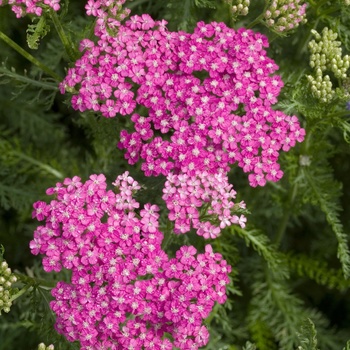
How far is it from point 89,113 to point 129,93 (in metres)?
0.46

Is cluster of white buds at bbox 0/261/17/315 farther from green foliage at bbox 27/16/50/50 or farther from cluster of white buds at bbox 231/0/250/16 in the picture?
cluster of white buds at bbox 231/0/250/16

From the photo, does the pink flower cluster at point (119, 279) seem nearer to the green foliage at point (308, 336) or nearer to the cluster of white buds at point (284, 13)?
the green foliage at point (308, 336)

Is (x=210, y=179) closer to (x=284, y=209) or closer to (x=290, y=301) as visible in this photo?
(x=284, y=209)

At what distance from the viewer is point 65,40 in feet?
14.7

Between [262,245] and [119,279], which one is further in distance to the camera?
[262,245]

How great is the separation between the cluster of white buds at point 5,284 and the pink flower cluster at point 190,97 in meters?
1.00

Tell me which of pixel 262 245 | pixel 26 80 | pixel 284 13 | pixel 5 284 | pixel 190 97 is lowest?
pixel 5 284

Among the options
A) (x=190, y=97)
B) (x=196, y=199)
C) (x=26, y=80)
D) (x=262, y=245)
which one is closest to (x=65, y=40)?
(x=26, y=80)

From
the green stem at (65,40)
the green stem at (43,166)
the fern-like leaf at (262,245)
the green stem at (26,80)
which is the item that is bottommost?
the green stem at (43,166)

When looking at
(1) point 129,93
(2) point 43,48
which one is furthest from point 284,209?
(2) point 43,48

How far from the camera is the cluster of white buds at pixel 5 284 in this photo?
159 inches

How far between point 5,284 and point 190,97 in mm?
1556

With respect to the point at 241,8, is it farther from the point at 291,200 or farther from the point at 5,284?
the point at 5,284

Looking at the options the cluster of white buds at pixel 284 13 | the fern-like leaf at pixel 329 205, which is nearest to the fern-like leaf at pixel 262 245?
the fern-like leaf at pixel 329 205
